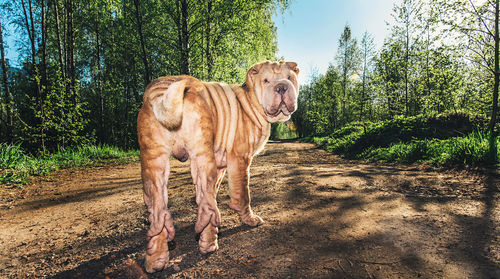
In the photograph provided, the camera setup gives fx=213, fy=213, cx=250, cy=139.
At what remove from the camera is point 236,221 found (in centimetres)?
279

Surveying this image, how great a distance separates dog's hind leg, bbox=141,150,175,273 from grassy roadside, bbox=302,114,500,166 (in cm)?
650

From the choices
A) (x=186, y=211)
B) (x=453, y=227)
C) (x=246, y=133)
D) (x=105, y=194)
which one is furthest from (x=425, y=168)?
(x=105, y=194)

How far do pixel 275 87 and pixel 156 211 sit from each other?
1.56 metres

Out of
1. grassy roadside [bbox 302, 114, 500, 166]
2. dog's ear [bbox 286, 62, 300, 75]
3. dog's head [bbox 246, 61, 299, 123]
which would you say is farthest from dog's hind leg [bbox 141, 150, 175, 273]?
grassy roadside [bbox 302, 114, 500, 166]

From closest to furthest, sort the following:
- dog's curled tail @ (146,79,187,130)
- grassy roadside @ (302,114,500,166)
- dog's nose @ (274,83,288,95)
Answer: dog's curled tail @ (146,79,187,130)
dog's nose @ (274,83,288,95)
grassy roadside @ (302,114,500,166)

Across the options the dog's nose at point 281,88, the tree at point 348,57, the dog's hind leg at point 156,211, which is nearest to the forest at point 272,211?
the dog's hind leg at point 156,211

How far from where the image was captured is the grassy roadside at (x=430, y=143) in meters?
5.08

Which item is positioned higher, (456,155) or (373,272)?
(456,155)

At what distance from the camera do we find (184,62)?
9.71 metres

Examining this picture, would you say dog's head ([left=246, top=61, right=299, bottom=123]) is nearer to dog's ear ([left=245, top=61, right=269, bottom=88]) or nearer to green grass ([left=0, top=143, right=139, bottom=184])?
dog's ear ([left=245, top=61, right=269, bottom=88])

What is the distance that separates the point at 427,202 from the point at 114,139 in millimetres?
21236

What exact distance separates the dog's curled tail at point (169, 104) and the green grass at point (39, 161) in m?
5.87

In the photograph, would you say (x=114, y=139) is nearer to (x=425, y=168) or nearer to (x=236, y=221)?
(x=236, y=221)

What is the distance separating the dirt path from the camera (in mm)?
1800
